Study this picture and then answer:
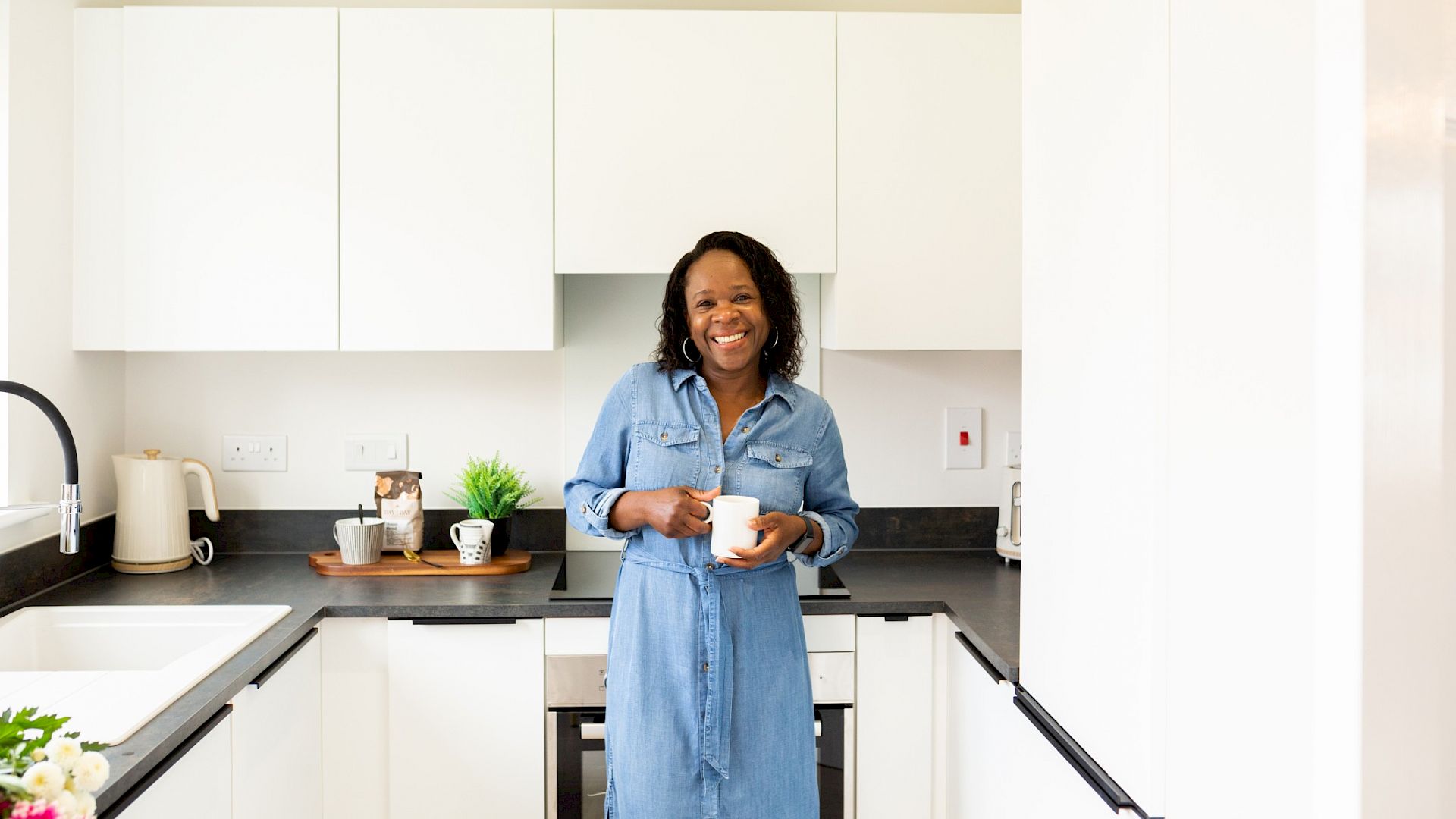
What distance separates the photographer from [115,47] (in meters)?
2.31

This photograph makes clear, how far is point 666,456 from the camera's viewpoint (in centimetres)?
182

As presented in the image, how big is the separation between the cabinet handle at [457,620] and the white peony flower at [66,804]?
140 cm

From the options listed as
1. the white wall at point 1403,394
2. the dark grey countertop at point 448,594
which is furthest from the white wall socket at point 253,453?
the white wall at point 1403,394

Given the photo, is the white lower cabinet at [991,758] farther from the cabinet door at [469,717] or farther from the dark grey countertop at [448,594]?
the cabinet door at [469,717]

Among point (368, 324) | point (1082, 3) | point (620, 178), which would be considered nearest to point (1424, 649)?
point (1082, 3)

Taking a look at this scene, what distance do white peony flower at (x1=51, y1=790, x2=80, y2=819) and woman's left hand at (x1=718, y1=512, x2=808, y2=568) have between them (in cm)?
100

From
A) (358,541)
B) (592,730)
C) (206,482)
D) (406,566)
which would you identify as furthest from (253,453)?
(592,730)

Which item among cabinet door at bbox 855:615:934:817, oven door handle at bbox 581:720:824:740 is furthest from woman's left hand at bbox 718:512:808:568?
oven door handle at bbox 581:720:824:740

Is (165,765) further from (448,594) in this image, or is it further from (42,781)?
(448,594)

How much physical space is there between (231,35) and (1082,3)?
1.81 m

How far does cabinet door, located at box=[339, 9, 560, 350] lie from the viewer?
7.52ft

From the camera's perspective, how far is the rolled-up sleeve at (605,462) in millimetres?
1850

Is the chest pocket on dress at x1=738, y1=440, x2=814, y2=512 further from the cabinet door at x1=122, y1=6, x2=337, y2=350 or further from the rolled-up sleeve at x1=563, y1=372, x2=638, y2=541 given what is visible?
the cabinet door at x1=122, y1=6, x2=337, y2=350

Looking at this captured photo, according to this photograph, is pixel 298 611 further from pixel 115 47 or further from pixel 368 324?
pixel 115 47
